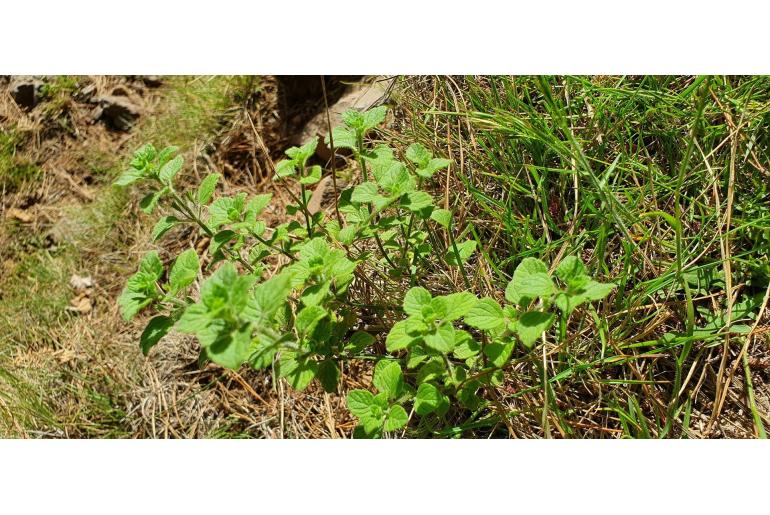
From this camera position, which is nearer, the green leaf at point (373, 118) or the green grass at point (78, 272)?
the green leaf at point (373, 118)

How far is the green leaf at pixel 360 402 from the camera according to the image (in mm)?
1454

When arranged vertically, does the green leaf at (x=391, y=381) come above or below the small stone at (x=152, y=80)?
below

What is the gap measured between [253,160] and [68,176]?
3.44 ft

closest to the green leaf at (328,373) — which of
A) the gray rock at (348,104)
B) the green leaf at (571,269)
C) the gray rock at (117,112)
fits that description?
the green leaf at (571,269)

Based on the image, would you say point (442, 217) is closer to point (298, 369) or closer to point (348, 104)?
point (298, 369)

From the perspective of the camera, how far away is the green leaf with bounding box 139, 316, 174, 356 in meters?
1.44

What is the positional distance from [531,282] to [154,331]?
957 mm

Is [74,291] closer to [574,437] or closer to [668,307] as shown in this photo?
[574,437]

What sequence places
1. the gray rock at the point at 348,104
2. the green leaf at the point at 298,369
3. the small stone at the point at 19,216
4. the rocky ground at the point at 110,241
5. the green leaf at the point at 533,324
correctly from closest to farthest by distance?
the green leaf at the point at 533,324 → the green leaf at the point at 298,369 → the rocky ground at the point at 110,241 → the gray rock at the point at 348,104 → the small stone at the point at 19,216

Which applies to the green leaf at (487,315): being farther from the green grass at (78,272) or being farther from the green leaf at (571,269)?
the green grass at (78,272)

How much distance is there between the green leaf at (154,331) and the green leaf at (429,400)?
660mm

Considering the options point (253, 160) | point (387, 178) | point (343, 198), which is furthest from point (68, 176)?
point (387, 178)

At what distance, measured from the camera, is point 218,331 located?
1.21 m

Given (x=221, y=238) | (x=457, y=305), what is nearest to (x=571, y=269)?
(x=457, y=305)
